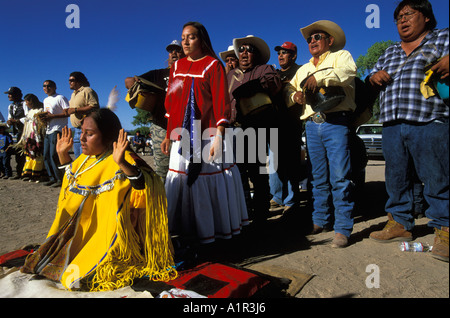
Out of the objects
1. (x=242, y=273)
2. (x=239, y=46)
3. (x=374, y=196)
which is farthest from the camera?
(x=374, y=196)

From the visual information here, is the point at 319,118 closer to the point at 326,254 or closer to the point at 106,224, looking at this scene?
Result: the point at 326,254

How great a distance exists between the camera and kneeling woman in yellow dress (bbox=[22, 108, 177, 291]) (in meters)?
2.19

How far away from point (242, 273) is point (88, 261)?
113 centimetres

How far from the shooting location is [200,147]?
277cm

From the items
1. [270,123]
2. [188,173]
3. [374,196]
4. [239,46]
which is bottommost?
[374,196]

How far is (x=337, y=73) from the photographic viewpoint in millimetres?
2832

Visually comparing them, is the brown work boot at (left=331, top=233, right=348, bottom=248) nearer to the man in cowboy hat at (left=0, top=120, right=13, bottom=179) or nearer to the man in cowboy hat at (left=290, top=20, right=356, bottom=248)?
the man in cowboy hat at (left=290, top=20, right=356, bottom=248)

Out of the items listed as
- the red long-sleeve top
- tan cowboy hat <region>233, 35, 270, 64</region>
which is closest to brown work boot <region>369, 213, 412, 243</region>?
the red long-sleeve top

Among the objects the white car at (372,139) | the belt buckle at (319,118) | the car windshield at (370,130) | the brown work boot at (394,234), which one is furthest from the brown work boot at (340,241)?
the car windshield at (370,130)

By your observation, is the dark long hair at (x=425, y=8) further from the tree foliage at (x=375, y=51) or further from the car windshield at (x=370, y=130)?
the car windshield at (x=370, y=130)
